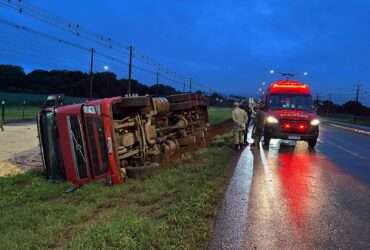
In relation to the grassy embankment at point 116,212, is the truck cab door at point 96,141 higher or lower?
higher

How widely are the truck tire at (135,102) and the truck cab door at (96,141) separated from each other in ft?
3.96

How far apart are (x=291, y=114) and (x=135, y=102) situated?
954cm

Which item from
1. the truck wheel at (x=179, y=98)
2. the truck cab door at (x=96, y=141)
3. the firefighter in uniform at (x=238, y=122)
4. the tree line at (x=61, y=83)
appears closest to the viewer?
the truck cab door at (x=96, y=141)

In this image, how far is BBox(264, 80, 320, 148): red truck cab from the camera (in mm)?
18734

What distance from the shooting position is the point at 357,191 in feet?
31.4

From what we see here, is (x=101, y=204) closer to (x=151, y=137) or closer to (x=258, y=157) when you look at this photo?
(x=151, y=137)

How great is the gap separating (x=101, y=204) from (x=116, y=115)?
13.0 feet

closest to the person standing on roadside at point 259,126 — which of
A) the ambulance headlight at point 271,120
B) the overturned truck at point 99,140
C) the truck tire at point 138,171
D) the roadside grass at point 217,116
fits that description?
the ambulance headlight at point 271,120

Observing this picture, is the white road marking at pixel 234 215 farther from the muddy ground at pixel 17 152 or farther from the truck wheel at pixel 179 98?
the muddy ground at pixel 17 152

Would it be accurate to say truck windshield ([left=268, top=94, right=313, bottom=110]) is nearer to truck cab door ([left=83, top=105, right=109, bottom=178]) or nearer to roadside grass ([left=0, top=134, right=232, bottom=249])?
roadside grass ([left=0, top=134, right=232, bottom=249])

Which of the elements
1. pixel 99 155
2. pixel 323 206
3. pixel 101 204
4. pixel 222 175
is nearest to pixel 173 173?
pixel 222 175

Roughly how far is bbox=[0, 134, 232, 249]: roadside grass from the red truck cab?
26.2ft

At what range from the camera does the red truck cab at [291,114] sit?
18734mm

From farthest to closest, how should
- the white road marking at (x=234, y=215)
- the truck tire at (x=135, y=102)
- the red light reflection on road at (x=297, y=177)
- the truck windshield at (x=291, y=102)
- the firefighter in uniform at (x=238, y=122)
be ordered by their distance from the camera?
the truck windshield at (x=291, y=102) < the firefighter in uniform at (x=238, y=122) < the truck tire at (x=135, y=102) < the red light reflection on road at (x=297, y=177) < the white road marking at (x=234, y=215)
